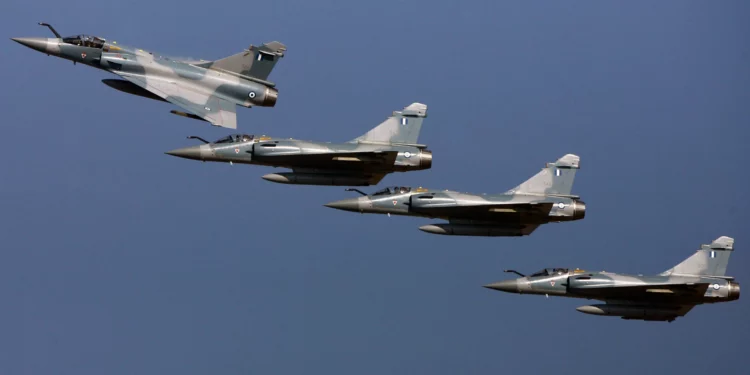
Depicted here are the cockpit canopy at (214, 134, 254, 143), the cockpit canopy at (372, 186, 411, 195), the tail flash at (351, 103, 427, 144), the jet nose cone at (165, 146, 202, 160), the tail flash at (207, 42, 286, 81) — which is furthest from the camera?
the tail flash at (207, 42, 286, 81)

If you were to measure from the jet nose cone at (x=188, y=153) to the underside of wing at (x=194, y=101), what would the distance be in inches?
51.8

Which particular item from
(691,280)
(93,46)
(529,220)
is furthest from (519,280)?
(93,46)

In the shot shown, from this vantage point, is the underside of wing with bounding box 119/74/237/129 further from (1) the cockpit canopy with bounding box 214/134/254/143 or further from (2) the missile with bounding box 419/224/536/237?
(2) the missile with bounding box 419/224/536/237

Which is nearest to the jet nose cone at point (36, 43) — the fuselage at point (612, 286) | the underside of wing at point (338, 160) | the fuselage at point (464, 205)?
the underside of wing at point (338, 160)

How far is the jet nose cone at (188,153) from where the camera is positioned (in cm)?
6544

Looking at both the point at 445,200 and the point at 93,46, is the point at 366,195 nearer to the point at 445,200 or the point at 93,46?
the point at 445,200

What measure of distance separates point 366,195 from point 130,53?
11.4 metres

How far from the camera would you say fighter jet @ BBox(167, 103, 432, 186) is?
212 feet

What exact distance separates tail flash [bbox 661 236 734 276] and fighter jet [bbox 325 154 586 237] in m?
5.65

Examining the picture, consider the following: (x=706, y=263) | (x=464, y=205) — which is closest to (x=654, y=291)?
(x=706, y=263)

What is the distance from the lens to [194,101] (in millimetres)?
65812

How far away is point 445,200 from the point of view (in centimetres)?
6550

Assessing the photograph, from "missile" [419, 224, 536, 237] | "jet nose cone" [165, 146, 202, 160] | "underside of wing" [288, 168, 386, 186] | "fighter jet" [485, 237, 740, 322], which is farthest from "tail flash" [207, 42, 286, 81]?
"fighter jet" [485, 237, 740, 322]

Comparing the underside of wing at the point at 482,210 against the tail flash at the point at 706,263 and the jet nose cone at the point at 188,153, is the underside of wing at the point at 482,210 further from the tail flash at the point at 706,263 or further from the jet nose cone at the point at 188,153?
the jet nose cone at the point at 188,153
